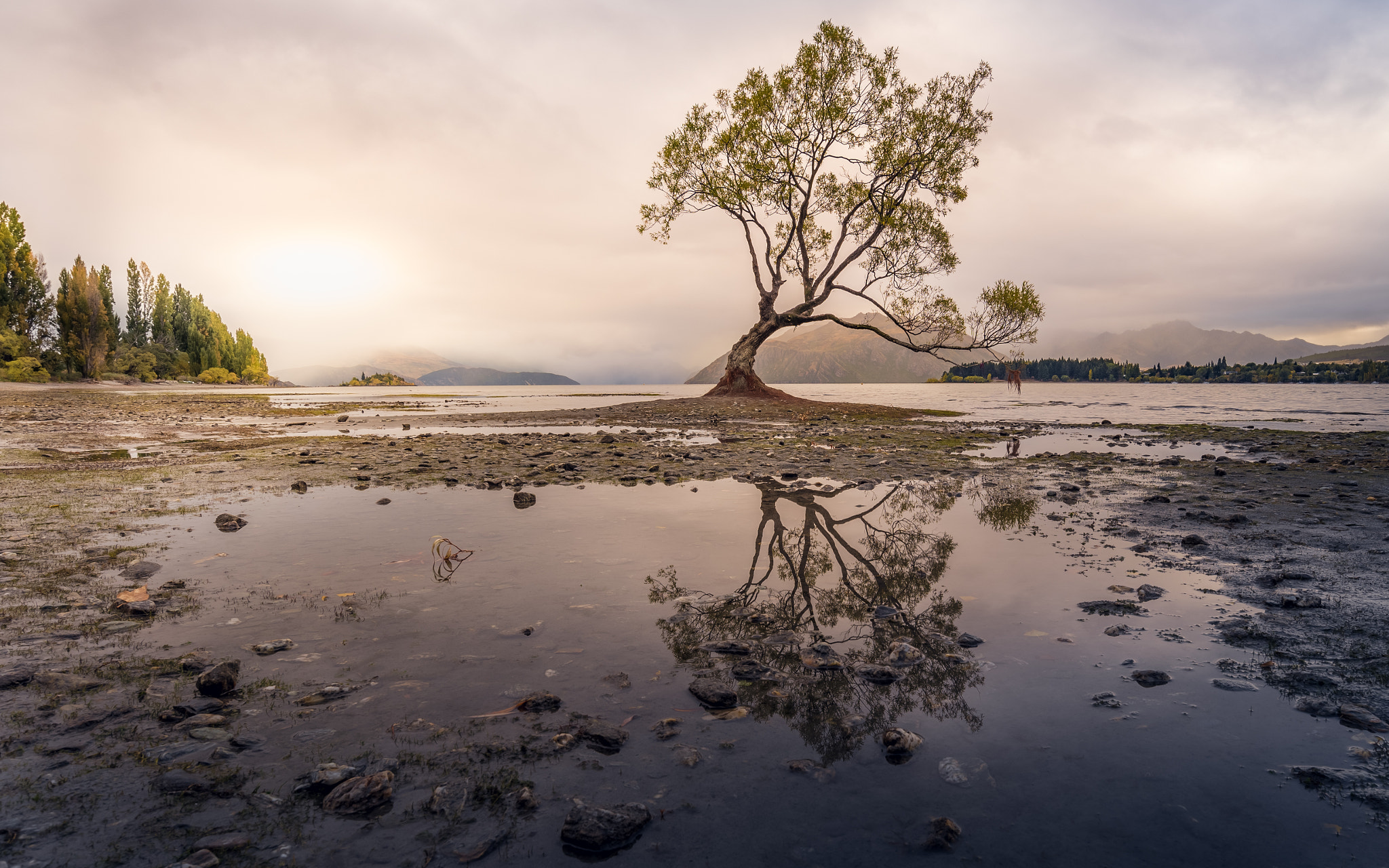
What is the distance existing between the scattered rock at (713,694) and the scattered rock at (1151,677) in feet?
8.64

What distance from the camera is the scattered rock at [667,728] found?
3246 millimetres

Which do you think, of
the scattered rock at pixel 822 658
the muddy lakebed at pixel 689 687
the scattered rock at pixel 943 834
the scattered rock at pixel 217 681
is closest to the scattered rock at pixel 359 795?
the muddy lakebed at pixel 689 687

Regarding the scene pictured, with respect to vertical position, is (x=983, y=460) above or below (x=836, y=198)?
below

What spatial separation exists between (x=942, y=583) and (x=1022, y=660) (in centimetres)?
165

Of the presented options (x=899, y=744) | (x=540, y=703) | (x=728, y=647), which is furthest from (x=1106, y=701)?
(x=540, y=703)

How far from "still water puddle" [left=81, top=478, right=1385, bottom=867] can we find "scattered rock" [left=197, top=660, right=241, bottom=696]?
0.14 meters

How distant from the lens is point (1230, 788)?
9.16 ft

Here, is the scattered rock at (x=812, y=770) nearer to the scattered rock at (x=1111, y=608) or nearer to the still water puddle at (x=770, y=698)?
the still water puddle at (x=770, y=698)

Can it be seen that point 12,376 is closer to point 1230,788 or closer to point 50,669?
point 50,669

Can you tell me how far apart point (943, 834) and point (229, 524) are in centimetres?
865

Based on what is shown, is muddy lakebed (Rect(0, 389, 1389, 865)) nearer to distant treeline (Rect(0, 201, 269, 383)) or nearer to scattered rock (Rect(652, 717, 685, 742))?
scattered rock (Rect(652, 717, 685, 742))

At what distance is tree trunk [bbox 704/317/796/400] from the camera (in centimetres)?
3925

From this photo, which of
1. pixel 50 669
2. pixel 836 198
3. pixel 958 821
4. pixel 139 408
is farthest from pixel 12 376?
pixel 958 821

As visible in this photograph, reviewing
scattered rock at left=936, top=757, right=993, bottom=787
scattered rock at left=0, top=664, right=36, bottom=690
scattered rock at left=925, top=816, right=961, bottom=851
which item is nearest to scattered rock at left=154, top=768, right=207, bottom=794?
scattered rock at left=0, top=664, right=36, bottom=690
